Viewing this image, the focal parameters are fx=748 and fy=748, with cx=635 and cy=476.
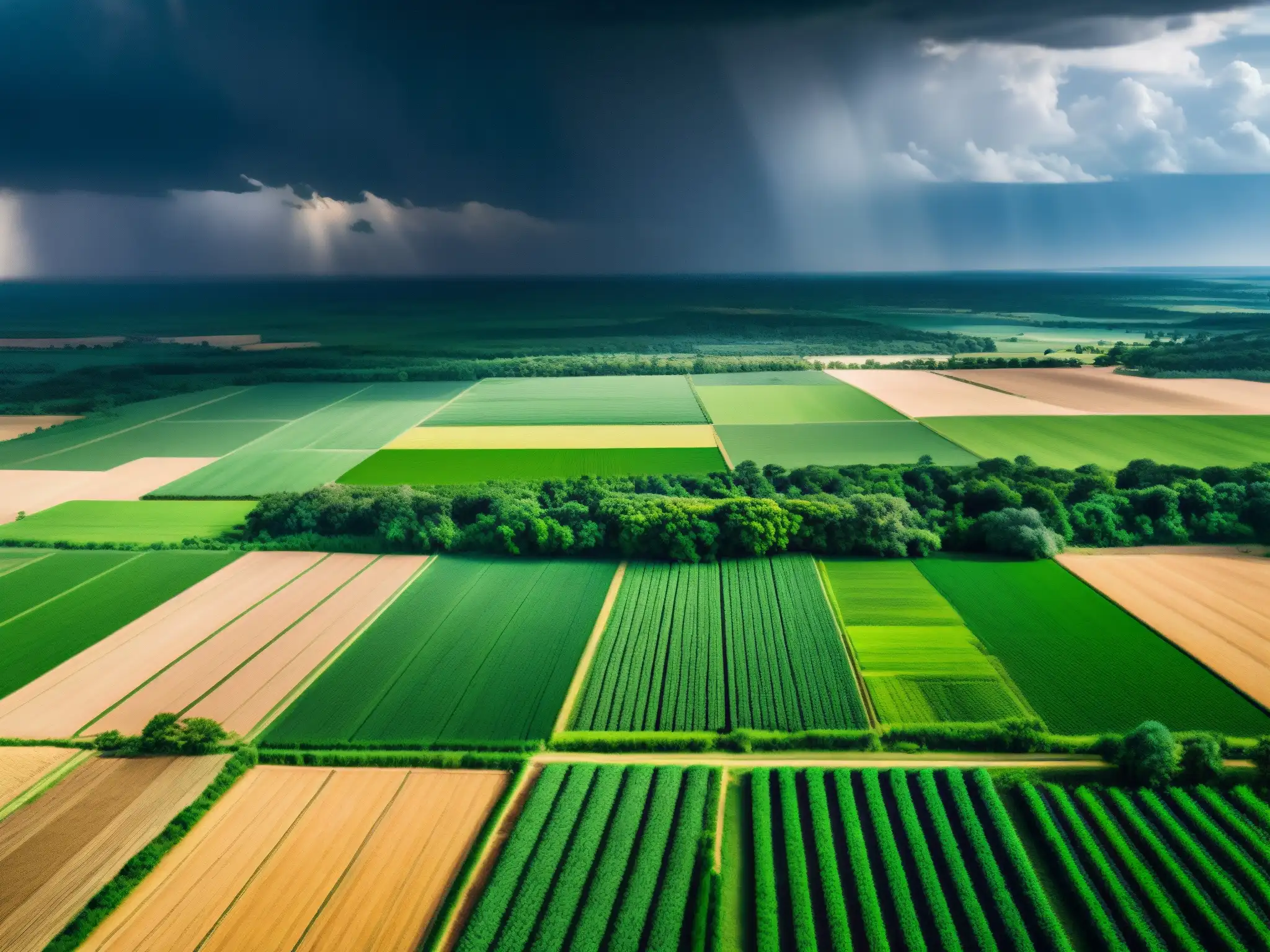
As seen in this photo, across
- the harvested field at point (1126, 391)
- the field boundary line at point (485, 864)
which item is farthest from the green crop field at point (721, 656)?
Result: the harvested field at point (1126, 391)

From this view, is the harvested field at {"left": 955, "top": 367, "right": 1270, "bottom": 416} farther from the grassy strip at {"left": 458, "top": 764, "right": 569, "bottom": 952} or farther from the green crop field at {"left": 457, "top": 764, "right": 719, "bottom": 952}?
the grassy strip at {"left": 458, "top": 764, "right": 569, "bottom": 952}

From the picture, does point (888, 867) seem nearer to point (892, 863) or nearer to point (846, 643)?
point (892, 863)

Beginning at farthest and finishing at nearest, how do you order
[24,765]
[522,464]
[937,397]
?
[937,397]
[522,464]
[24,765]

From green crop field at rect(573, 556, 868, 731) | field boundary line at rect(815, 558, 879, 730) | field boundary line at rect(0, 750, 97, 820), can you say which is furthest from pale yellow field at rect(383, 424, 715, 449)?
field boundary line at rect(0, 750, 97, 820)

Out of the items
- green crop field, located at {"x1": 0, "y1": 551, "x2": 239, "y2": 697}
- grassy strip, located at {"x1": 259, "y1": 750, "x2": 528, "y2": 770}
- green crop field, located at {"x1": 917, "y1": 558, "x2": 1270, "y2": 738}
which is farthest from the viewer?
green crop field, located at {"x1": 0, "y1": 551, "x2": 239, "y2": 697}

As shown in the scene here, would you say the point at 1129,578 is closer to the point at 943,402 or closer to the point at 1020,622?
the point at 1020,622

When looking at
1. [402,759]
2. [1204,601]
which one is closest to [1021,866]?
[402,759]
